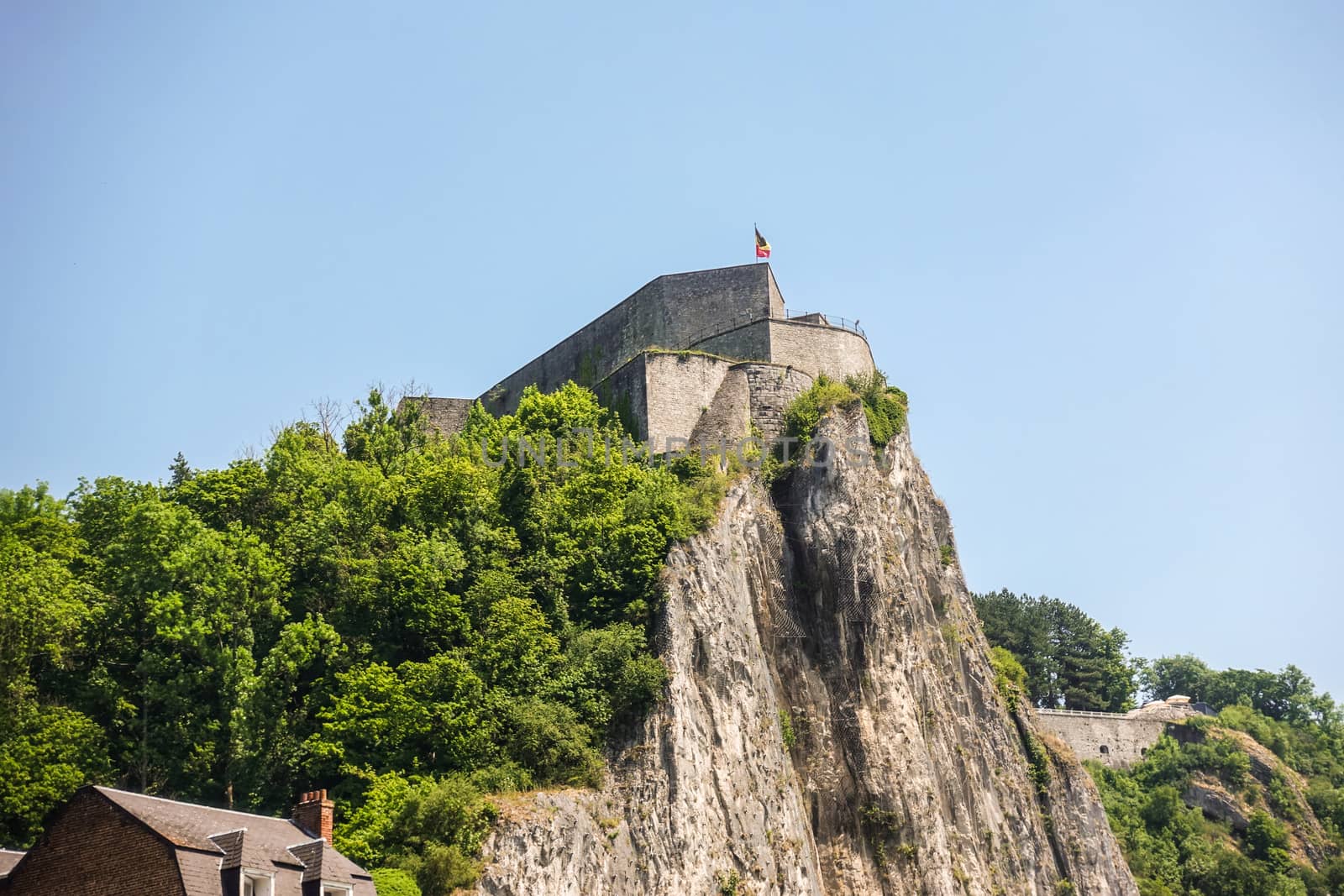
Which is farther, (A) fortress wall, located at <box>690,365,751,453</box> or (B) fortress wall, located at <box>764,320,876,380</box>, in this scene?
(B) fortress wall, located at <box>764,320,876,380</box>

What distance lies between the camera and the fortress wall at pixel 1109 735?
224 feet

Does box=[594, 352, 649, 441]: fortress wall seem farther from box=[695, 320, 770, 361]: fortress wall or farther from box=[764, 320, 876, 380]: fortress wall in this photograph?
box=[764, 320, 876, 380]: fortress wall

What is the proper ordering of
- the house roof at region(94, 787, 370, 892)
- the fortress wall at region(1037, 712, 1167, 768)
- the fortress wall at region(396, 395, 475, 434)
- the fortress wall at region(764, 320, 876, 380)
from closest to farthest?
the house roof at region(94, 787, 370, 892), the fortress wall at region(764, 320, 876, 380), the fortress wall at region(396, 395, 475, 434), the fortress wall at region(1037, 712, 1167, 768)

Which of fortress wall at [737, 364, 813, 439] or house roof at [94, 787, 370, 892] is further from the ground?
fortress wall at [737, 364, 813, 439]

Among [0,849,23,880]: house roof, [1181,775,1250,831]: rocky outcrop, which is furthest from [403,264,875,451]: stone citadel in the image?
[1181,775,1250,831]: rocky outcrop

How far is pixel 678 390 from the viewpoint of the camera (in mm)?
43125

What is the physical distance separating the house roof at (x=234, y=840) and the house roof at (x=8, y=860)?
7.11 feet

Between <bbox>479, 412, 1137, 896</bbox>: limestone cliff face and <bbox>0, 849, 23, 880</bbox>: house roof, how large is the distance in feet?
25.8

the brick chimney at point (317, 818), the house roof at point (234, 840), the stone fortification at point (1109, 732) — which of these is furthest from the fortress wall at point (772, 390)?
the stone fortification at point (1109, 732)

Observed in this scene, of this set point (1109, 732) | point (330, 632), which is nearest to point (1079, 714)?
point (1109, 732)

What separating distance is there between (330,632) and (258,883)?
9670 mm

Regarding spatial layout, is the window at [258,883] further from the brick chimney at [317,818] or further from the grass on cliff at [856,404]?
the grass on cliff at [856,404]

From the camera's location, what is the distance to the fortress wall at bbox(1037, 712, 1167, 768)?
6812 centimetres

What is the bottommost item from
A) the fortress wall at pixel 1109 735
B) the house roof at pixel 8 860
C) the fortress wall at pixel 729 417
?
the house roof at pixel 8 860
